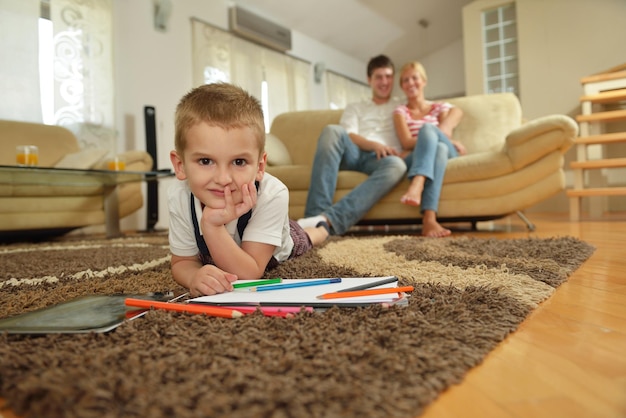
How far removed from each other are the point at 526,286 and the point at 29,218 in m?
2.45

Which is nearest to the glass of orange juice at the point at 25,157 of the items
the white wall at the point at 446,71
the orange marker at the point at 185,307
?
the orange marker at the point at 185,307

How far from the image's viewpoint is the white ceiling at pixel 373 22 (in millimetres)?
4500

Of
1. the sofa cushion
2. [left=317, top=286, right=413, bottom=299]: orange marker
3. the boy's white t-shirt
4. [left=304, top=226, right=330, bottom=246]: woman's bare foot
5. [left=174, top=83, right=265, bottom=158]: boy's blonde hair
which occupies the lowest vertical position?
[left=317, top=286, right=413, bottom=299]: orange marker

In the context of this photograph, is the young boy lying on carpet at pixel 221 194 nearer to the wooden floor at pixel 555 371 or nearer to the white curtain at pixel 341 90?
the wooden floor at pixel 555 371

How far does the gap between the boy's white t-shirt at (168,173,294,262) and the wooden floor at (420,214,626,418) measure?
46 cm

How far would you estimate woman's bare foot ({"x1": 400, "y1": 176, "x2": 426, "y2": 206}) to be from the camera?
1765 millimetres

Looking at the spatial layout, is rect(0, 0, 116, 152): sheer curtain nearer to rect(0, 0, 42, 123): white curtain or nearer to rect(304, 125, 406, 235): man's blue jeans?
rect(0, 0, 42, 123): white curtain

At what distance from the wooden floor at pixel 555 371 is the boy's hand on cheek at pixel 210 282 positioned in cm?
40

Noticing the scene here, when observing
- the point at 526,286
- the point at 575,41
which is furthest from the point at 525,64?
the point at 526,286

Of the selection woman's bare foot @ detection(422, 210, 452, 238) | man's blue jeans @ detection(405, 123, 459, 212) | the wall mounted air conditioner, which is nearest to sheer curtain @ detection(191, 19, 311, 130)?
the wall mounted air conditioner

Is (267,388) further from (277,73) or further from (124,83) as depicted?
(277,73)

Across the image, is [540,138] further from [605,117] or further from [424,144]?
[605,117]

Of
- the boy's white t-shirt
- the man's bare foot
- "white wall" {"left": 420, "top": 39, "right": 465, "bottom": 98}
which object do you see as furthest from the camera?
"white wall" {"left": 420, "top": 39, "right": 465, "bottom": 98}

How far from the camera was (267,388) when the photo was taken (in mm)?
345
